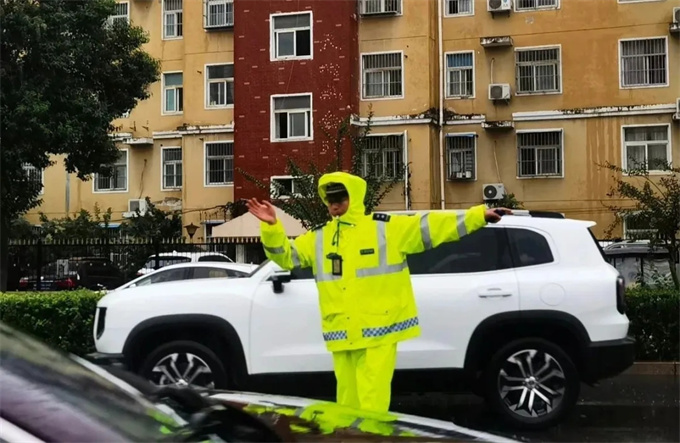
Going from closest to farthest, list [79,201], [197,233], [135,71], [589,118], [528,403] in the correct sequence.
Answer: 1. [528,403]
2. [135,71]
3. [589,118]
4. [197,233]
5. [79,201]

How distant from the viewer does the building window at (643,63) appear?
1000 inches

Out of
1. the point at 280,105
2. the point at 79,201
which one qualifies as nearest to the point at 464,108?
the point at 280,105

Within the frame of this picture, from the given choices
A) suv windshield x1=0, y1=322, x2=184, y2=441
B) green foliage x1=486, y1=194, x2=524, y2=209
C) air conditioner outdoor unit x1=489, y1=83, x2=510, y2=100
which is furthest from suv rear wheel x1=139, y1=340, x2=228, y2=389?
air conditioner outdoor unit x1=489, y1=83, x2=510, y2=100

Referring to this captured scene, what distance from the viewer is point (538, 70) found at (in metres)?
26.3

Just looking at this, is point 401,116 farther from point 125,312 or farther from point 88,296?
point 125,312

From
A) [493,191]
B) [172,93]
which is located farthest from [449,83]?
[172,93]

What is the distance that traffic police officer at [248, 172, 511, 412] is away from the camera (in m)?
4.93

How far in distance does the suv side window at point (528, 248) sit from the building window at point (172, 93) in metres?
24.7

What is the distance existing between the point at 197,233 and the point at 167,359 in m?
22.2

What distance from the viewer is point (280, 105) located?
26.7m

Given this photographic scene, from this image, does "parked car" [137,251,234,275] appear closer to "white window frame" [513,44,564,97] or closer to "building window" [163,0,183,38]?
"white window frame" [513,44,564,97]

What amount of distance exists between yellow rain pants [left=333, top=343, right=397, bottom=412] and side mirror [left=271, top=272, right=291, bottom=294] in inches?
65.3

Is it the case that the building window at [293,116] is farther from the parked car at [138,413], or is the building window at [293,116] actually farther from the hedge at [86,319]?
the parked car at [138,413]

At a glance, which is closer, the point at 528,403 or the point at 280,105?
the point at 528,403
